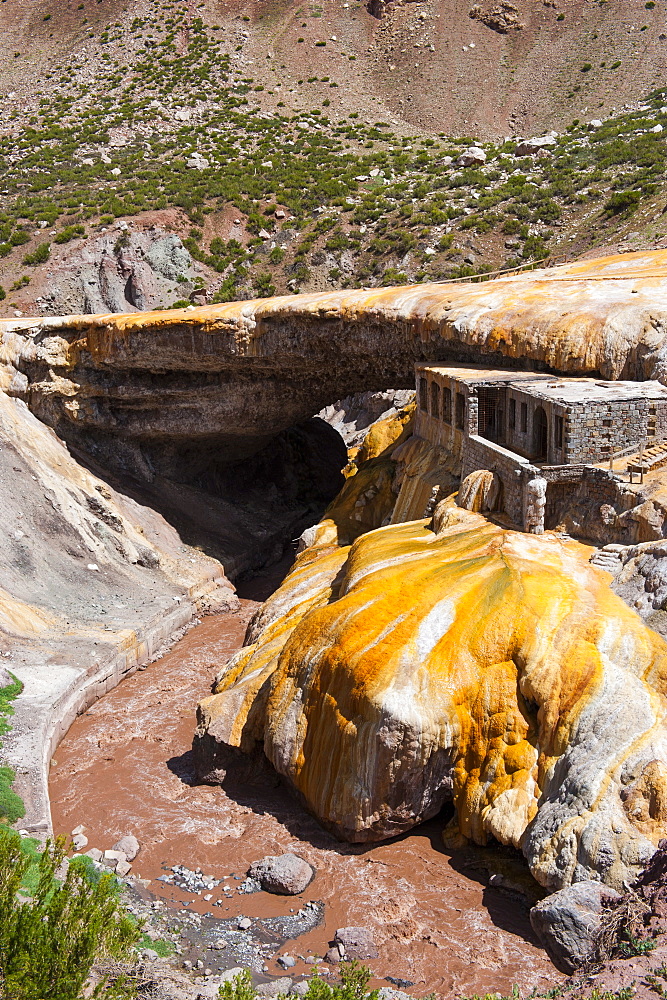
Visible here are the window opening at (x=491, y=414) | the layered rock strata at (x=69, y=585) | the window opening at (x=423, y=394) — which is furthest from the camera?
the window opening at (x=423, y=394)

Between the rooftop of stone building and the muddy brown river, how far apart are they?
839 centimetres

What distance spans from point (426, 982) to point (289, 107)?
62944 mm

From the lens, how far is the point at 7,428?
→ 28266 mm

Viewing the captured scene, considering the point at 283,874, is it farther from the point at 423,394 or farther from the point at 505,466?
the point at 423,394

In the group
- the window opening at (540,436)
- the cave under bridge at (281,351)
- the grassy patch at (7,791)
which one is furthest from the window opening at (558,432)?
the grassy patch at (7,791)

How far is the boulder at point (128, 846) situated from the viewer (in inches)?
604

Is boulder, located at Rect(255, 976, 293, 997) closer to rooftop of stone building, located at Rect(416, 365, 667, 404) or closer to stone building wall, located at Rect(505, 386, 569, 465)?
stone building wall, located at Rect(505, 386, 569, 465)

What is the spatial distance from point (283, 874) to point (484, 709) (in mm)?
3947

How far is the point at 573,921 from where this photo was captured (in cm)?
1139

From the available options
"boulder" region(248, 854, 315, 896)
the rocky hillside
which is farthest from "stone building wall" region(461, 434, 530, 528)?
the rocky hillside

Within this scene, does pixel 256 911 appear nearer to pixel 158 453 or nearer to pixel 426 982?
pixel 426 982

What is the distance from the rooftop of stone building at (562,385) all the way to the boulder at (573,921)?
893 cm

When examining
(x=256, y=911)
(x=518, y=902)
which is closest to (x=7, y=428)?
(x=256, y=911)

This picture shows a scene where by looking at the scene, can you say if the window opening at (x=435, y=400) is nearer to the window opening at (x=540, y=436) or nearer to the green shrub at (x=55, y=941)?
the window opening at (x=540, y=436)
